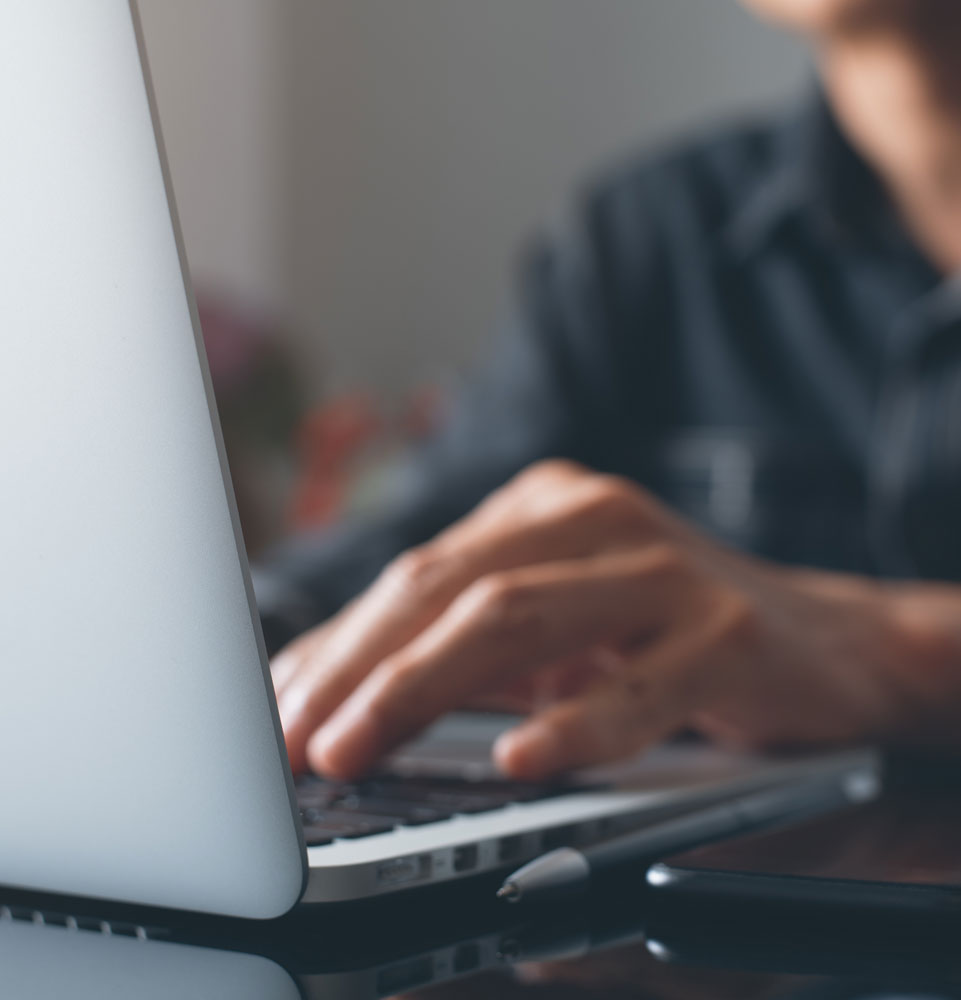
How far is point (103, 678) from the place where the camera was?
0.23 m

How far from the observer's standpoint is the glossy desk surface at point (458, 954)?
0.23 metres

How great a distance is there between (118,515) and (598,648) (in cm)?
28

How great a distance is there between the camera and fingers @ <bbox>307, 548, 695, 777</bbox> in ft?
1.18

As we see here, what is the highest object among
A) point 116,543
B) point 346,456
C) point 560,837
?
point 116,543

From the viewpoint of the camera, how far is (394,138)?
1837 mm

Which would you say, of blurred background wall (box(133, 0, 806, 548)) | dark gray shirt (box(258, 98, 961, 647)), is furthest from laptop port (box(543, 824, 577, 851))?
blurred background wall (box(133, 0, 806, 548))

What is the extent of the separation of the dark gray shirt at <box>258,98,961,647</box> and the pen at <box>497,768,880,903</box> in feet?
1.31

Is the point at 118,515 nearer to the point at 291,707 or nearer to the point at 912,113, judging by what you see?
the point at 291,707

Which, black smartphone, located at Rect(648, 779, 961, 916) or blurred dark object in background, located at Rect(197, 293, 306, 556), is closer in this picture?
black smartphone, located at Rect(648, 779, 961, 916)

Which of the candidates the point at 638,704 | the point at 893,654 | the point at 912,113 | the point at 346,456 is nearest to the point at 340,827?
the point at 638,704

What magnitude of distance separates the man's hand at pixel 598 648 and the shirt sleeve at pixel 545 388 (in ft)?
1.09

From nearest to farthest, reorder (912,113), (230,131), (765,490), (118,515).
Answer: (118,515) → (912,113) → (765,490) → (230,131)

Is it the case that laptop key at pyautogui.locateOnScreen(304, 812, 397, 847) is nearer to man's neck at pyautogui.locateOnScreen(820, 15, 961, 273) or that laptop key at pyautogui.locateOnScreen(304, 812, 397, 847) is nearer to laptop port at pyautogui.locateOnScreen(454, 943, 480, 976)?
laptop port at pyautogui.locateOnScreen(454, 943, 480, 976)

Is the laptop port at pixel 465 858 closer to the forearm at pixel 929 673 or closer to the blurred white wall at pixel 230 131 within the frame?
the forearm at pixel 929 673
